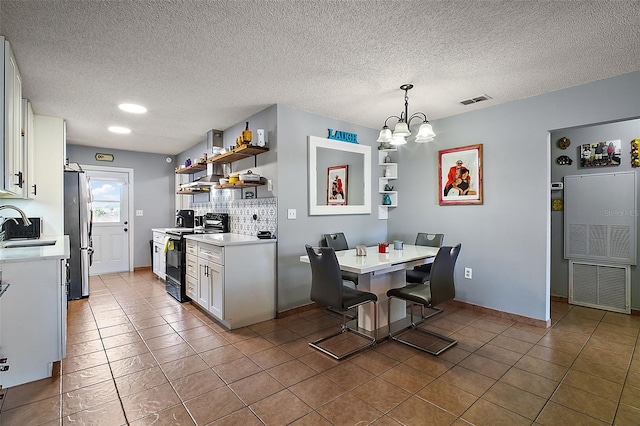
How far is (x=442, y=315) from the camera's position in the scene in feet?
11.7

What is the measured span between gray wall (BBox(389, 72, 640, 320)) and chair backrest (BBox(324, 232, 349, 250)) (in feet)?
3.92

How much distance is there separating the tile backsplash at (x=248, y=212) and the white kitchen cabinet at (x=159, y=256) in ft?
2.90

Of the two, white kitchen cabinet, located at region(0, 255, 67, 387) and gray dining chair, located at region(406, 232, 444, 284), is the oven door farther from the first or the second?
gray dining chair, located at region(406, 232, 444, 284)

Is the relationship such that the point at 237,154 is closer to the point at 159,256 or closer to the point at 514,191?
the point at 159,256

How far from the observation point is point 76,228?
4199 mm

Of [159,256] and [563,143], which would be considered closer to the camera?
[563,143]

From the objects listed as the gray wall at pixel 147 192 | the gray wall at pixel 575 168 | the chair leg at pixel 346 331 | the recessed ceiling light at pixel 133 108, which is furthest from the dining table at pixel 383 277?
the gray wall at pixel 147 192

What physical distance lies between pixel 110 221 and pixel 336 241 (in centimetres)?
464

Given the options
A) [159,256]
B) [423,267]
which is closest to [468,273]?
[423,267]

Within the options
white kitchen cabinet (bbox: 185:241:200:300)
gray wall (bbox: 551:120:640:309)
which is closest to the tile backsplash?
white kitchen cabinet (bbox: 185:241:200:300)

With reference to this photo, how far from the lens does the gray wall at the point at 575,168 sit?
360 centimetres

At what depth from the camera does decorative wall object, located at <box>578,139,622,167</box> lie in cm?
369

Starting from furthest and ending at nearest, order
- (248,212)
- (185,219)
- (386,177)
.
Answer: (185,219)
(386,177)
(248,212)

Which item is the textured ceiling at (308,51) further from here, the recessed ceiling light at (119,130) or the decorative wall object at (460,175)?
the recessed ceiling light at (119,130)
